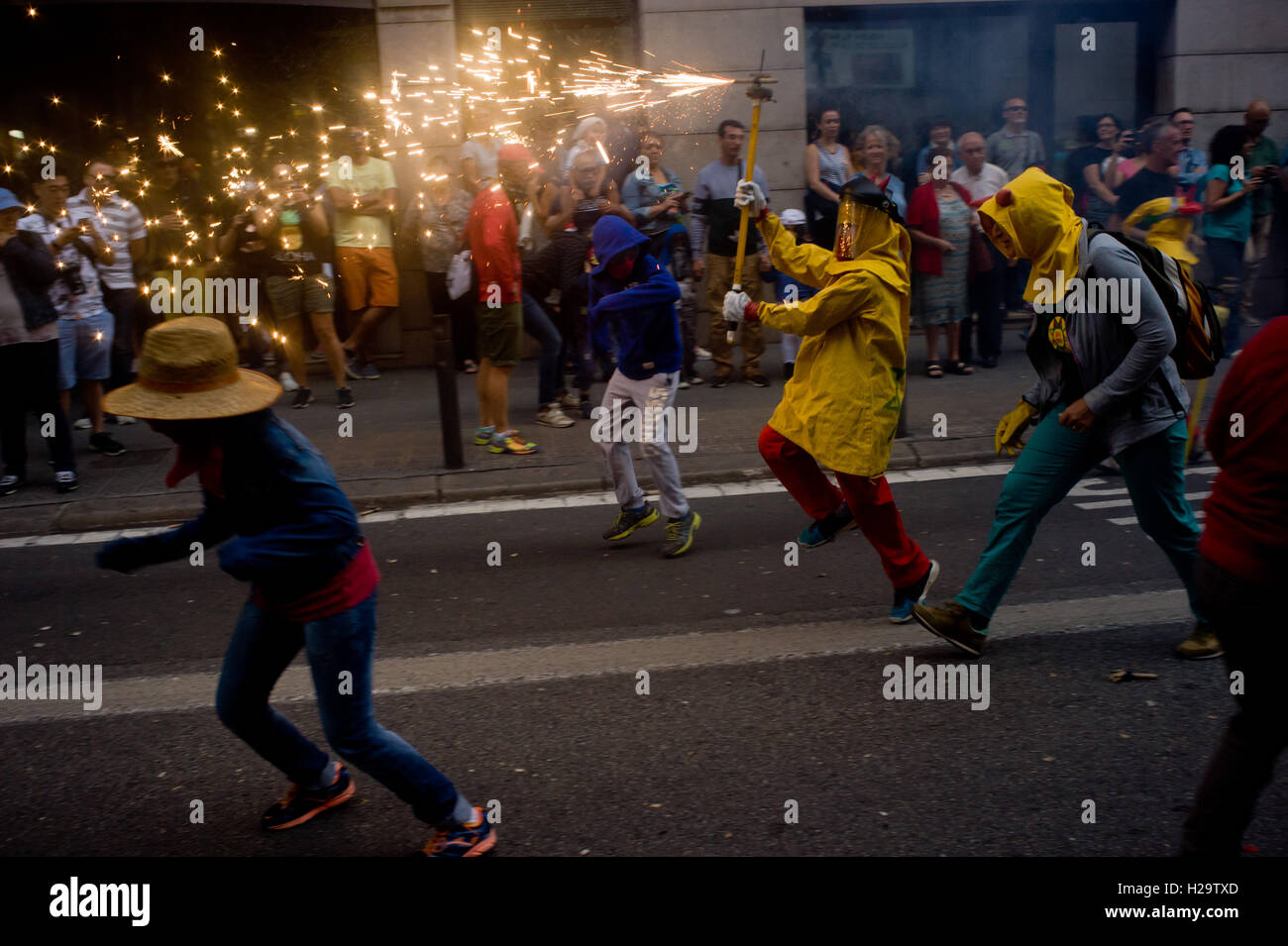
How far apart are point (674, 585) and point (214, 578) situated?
8.19 feet

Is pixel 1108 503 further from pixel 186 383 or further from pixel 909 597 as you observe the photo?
pixel 186 383

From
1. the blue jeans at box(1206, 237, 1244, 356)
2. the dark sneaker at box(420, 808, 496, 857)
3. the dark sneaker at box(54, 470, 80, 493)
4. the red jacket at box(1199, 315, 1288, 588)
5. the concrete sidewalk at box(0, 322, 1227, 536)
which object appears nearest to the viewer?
the red jacket at box(1199, 315, 1288, 588)

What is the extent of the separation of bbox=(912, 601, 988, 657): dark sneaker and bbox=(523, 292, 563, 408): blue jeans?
17.4 feet

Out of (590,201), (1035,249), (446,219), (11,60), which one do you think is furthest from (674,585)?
(11,60)

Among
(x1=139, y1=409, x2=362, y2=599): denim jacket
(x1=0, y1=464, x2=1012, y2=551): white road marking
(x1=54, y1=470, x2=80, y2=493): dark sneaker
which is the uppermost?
(x1=139, y1=409, x2=362, y2=599): denim jacket

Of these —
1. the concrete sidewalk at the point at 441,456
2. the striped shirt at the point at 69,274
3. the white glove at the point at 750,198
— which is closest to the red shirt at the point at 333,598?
the white glove at the point at 750,198

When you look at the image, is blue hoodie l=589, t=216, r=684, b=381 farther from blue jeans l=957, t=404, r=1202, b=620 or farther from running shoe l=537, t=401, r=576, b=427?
running shoe l=537, t=401, r=576, b=427

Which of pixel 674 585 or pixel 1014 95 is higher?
pixel 1014 95

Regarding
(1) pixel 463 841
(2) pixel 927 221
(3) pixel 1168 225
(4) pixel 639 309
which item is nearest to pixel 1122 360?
(3) pixel 1168 225

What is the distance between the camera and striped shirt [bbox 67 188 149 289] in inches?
391

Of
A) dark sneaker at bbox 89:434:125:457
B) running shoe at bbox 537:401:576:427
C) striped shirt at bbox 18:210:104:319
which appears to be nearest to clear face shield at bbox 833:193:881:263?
running shoe at bbox 537:401:576:427

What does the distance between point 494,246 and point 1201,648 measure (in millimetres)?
5610
